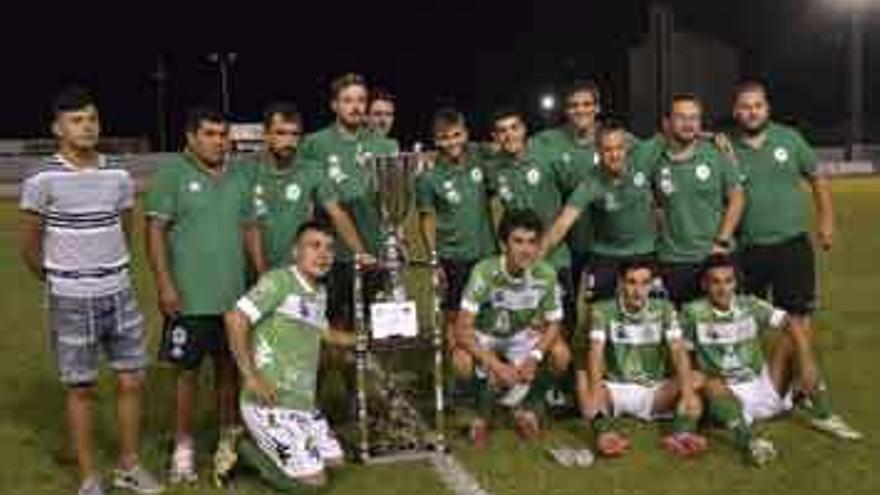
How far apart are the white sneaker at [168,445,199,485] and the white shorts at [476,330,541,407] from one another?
6.17 ft

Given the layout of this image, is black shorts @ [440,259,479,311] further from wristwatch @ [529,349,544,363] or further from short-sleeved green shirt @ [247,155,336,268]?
short-sleeved green shirt @ [247,155,336,268]

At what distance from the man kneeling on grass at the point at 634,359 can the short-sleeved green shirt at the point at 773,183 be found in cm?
86

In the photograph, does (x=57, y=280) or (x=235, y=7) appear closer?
(x=57, y=280)

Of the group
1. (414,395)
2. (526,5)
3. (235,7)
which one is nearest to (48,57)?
(235,7)

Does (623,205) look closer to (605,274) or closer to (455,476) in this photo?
(605,274)

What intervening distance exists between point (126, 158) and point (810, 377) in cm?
3523

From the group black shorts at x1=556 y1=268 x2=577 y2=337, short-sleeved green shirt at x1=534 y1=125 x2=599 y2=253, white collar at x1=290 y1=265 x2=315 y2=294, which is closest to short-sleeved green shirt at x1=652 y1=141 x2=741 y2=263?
short-sleeved green shirt at x1=534 y1=125 x2=599 y2=253

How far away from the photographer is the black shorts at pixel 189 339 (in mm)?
6398

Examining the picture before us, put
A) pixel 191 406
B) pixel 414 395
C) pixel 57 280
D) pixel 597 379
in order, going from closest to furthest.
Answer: pixel 57 280
pixel 191 406
pixel 597 379
pixel 414 395

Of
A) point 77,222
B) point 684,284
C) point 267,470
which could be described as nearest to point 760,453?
point 684,284

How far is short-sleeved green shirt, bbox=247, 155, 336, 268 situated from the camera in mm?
7016

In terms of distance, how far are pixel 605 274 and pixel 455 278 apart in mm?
999

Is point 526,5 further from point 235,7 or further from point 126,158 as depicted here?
point 126,158

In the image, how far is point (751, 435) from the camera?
261 inches
